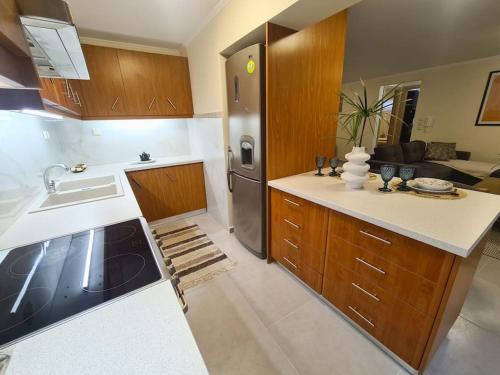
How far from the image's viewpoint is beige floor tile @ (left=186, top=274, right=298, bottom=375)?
119 cm

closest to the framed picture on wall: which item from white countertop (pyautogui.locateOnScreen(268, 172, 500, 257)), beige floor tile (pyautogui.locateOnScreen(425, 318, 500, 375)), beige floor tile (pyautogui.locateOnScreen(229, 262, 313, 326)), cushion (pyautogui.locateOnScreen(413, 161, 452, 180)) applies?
cushion (pyautogui.locateOnScreen(413, 161, 452, 180))

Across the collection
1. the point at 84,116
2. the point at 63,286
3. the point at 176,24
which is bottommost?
the point at 63,286

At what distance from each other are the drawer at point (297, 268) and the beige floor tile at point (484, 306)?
1.00 meters

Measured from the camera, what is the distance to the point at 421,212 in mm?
1066

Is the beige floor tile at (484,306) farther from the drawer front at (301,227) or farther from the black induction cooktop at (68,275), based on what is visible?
the black induction cooktop at (68,275)

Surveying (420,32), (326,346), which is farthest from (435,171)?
(326,346)

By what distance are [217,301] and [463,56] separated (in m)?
5.73

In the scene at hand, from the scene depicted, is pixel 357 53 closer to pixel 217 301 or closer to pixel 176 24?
pixel 176 24

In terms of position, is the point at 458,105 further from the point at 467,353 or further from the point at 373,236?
the point at 373,236

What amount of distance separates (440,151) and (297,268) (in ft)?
15.2

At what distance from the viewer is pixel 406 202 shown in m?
1.19

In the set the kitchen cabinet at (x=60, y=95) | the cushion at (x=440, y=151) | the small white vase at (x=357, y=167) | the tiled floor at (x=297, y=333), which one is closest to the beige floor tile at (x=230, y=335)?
the tiled floor at (x=297, y=333)

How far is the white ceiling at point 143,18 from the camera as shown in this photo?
5.68 ft

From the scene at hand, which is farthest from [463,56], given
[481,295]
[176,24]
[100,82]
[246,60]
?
[100,82]
